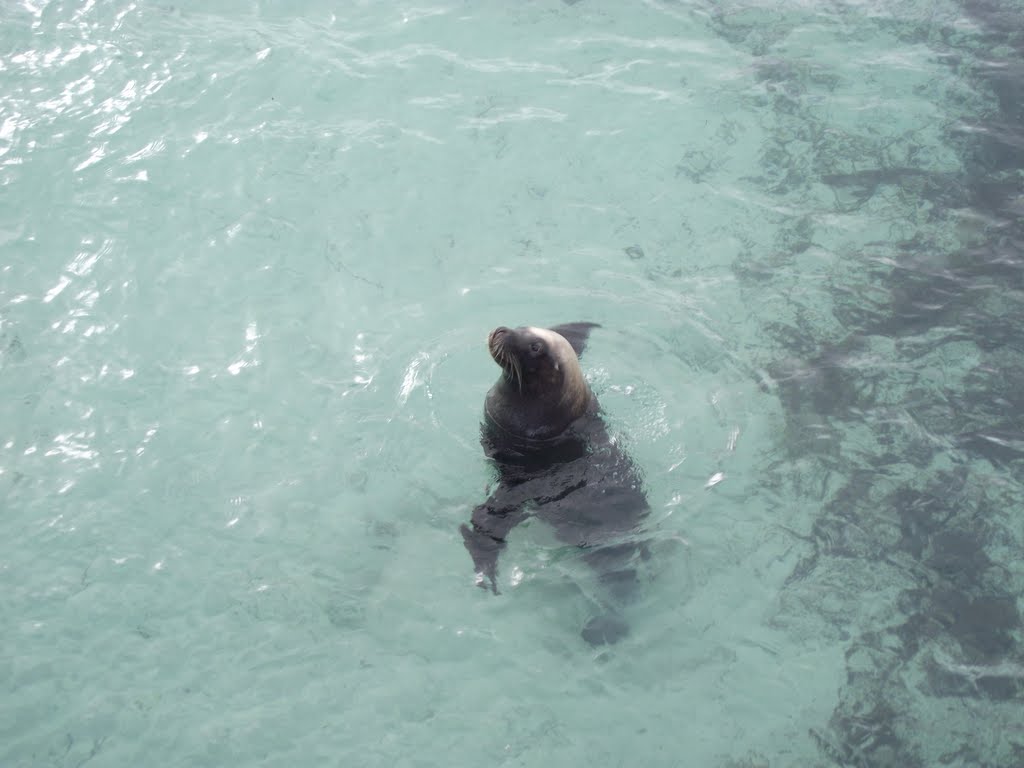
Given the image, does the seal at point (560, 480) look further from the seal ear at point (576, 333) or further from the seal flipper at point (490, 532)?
the seal ear at point (576, 333)

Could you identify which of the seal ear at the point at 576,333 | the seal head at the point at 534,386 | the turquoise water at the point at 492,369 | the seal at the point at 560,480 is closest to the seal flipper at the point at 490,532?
the seal at the point at 560,480

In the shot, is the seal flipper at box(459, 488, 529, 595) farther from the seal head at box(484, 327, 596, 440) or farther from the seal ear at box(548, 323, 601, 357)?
the seal ear at box(548, 323, 601, 357)

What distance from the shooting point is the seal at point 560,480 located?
18.8 feet

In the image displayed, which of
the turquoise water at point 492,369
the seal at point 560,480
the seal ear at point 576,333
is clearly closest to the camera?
the turquoise water at point 492,369

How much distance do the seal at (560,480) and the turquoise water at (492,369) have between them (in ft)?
0.60

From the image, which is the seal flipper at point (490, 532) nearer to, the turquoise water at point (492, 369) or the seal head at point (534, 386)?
the turquoise water at point (492, 369)

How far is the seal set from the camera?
5738mm

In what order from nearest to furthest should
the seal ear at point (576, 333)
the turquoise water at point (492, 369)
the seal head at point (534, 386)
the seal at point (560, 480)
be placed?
1. the turquoise water at point (492, 369)
2. the seal head at point (534, 386)
3. the seal at point (560, 480)
4. the seal ear at point (576, 333)

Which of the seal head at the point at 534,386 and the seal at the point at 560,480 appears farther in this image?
the seal at the point at 560,480

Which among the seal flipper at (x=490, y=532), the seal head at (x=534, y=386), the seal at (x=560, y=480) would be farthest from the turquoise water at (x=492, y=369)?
the seal head at (x=534, y=386)

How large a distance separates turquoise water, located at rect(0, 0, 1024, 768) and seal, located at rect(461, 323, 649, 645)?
0.18 m

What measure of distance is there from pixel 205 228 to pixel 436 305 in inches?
94.2

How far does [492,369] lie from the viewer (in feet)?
23.1

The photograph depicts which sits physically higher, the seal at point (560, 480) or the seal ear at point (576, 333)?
the seal ear at point (576, 333)
